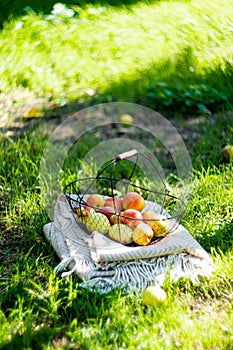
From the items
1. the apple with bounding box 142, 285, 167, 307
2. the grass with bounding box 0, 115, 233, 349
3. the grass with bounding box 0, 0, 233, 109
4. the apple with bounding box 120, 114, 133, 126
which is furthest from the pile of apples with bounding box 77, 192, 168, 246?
the grass with bounding box 0, 0, 233, 109

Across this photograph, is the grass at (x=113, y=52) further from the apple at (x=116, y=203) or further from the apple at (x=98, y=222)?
the apple at (x=98, y=222)

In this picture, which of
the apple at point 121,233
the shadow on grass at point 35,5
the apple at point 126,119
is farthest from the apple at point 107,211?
the shadow on grass at point 35,5

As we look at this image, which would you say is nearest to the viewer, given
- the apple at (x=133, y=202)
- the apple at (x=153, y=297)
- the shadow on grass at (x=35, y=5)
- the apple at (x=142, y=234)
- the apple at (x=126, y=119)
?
the apple at (x=153, y=297)

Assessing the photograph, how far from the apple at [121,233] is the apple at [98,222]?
0.04 meters

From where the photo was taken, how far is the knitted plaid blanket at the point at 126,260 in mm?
2842

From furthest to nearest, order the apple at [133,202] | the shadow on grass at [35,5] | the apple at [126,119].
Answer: the shadow on grass at [35,5] → the apple at [126,119] → the apple at [133,202]

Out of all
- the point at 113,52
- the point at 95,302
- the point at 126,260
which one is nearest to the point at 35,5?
the point at 113,52

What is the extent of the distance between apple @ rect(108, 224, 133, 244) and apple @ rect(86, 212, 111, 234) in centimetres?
4

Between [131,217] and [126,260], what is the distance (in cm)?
26

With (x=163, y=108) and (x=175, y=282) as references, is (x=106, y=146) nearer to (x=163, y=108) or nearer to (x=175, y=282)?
(x=163, y=108)

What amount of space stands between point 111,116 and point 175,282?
1832mm

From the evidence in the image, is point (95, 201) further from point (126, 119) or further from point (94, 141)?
point (126, 119)

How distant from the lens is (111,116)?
441 centimetres

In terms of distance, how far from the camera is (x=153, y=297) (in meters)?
2.68
